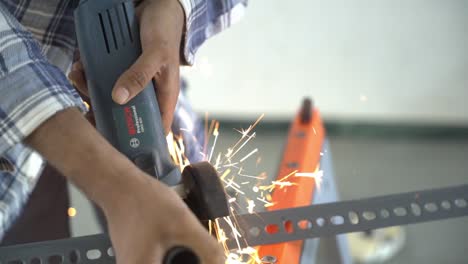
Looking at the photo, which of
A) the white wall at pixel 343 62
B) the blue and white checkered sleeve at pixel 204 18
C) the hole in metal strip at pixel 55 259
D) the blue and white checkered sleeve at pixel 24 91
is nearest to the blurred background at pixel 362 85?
the white wall at pixel 343 62

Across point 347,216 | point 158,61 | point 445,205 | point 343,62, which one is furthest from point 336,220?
point 343,62

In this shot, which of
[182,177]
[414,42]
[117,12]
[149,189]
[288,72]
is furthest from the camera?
[288,72]

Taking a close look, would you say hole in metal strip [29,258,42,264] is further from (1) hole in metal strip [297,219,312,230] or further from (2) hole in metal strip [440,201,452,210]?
(2) hole in metal strip [440,201,452,210]

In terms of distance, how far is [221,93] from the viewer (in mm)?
2201

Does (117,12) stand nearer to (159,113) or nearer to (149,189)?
(159,113)

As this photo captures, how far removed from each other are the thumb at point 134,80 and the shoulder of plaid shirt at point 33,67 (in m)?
0.06

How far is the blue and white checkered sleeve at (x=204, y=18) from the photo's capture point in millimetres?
794

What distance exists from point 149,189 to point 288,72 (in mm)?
1643

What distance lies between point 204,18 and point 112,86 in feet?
0.73

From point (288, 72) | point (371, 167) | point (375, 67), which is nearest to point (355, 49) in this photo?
point (375, 67)

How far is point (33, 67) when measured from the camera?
59 cm

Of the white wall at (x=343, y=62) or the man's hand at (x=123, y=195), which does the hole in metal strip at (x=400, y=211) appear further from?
the white wall at (x=343, y=62)

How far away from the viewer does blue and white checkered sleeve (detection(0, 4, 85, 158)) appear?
550 mm

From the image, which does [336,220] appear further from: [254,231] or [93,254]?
[93,254]
